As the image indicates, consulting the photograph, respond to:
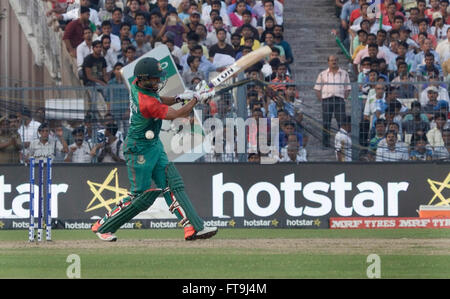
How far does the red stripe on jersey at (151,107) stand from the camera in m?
10.1

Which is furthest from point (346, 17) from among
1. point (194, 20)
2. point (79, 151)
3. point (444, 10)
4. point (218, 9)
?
point (79, 151)

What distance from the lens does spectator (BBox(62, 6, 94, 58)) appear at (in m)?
18.8

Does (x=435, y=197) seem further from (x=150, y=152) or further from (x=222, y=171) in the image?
(x=150, y=152)

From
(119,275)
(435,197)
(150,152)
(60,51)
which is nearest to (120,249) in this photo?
(150,152)

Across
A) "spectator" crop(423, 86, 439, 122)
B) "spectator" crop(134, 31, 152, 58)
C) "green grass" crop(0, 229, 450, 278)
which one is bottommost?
"green grass" crop(0, 229, 450, 278)

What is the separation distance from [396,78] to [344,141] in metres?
2.56

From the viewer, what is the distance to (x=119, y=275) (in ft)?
30.0

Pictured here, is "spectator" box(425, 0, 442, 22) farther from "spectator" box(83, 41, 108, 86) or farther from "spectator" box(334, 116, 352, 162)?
"spectator" box(83, 41, 108, 86)

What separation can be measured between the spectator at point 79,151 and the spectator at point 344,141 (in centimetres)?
415

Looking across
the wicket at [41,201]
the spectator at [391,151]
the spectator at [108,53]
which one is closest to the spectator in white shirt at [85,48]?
the spectator at [108,53]

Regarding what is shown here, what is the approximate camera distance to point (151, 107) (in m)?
10.2

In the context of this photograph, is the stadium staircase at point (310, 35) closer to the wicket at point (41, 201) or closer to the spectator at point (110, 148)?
the spectator at point (110, 148)

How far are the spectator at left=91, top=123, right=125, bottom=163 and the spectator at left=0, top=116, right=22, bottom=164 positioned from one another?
51.4 inches

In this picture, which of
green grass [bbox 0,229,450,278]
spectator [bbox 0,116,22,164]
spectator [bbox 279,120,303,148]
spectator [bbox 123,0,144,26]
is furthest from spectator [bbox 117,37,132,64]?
green grass [bbox 0,229,450,278]
